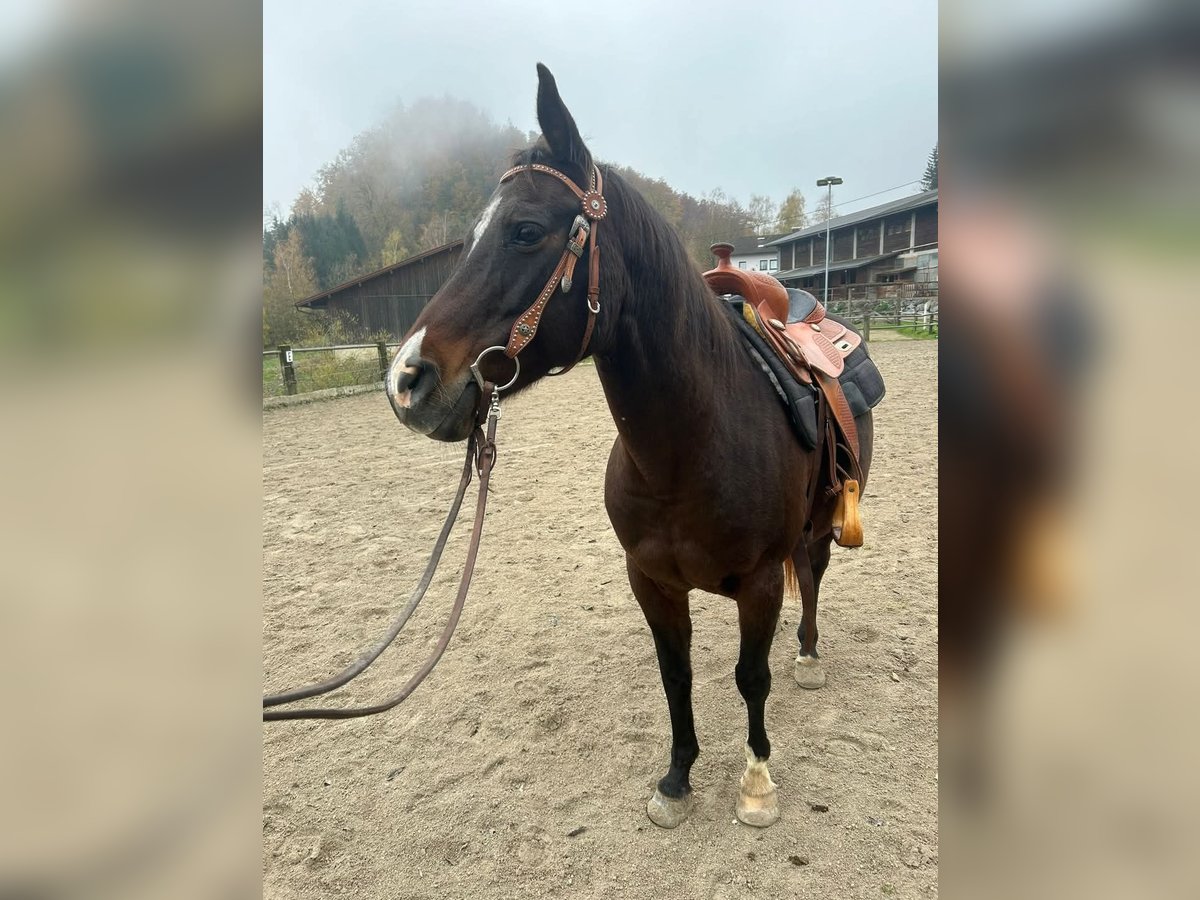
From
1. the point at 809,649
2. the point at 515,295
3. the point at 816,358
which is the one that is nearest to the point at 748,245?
the point at 809,649

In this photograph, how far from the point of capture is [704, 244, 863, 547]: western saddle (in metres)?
2.32

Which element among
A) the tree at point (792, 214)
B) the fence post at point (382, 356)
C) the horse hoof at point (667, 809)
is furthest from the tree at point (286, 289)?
the tree at point (792, 214)

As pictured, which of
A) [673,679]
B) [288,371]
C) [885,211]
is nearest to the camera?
[673,679]

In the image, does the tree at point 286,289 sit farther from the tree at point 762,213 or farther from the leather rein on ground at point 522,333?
the tree at point 762,213

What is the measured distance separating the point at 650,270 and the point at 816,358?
1.00 m

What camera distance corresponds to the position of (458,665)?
3246mm

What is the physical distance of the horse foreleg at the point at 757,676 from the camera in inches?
81.7

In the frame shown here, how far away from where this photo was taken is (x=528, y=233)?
5.09 ft

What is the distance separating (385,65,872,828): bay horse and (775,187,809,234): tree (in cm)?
7056

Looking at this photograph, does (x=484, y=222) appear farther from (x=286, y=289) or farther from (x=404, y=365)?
(x=286, y=289)

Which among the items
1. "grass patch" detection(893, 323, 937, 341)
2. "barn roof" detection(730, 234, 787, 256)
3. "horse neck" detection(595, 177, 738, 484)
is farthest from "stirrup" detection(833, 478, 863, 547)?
"barn roof" detection(730, 234, 787, 256)
